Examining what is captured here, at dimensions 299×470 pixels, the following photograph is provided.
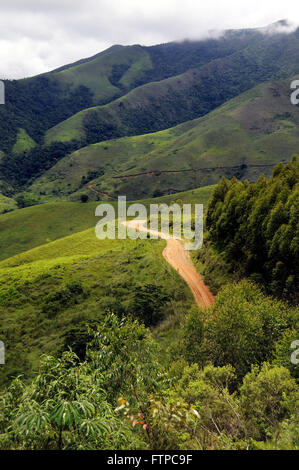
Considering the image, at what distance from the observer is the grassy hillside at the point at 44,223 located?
145250mm

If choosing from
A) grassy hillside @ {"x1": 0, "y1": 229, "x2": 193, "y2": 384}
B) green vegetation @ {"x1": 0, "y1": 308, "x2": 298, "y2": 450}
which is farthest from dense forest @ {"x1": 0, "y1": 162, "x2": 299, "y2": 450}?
grassy hillside @ {"x1": 0, "y1": 229, "x2": 193, "y2": 384}

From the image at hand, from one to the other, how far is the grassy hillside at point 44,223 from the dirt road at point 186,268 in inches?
3555

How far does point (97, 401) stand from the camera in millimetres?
9492

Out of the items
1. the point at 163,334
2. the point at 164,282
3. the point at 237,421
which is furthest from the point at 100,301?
the point at 237,421

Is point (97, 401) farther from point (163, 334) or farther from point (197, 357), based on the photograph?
point (163, 334)

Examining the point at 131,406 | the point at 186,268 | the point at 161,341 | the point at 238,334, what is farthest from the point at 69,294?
the point at 131,406

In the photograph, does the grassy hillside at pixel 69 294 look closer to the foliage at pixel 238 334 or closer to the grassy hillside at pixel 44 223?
the foliage at pixel 238 334

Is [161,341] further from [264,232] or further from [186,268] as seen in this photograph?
[186,268]

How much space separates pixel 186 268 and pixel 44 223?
125 metres

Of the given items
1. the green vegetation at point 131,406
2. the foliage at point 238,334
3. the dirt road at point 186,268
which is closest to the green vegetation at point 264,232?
the dirt road at point 186,268

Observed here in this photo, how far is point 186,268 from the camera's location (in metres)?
57.5

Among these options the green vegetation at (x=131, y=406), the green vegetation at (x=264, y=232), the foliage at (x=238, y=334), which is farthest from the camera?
the green vegetation at (x=264, y=232)

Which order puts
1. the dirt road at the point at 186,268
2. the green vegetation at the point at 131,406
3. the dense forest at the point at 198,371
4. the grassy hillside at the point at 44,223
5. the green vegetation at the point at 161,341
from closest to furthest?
the green vegetation at the point at 131,406
the dense forest at the point at 198,371
the green vegetation at the point at 161,341
the dirt road at the point at 186,268
the grassy hillside at the point at 44,223
